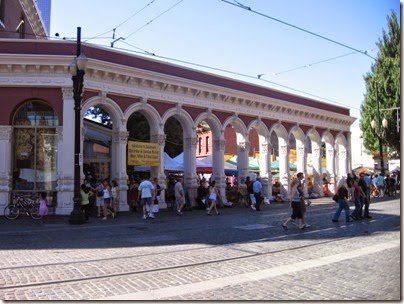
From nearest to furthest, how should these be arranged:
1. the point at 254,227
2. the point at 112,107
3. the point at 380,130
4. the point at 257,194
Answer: the point at 254,227
the point at 112,107
the point at 257,194
the point at 380,130

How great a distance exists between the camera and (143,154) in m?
21.7

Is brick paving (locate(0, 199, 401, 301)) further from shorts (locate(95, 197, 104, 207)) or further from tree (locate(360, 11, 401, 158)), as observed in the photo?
tree (locate(360, 11, 401, 158))

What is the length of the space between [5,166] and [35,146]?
1.44 meters

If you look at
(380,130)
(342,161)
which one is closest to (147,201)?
(380,130)

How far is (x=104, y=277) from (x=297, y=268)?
333 cm

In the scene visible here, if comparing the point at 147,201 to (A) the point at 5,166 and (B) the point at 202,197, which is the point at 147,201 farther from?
(A) the point at 5,166

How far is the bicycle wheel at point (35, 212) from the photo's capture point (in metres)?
17.3

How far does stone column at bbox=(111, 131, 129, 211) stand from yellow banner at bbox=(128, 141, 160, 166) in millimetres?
390

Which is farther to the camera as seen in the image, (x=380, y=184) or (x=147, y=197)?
(x=380, y=184)

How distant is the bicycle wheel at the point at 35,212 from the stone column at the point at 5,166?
1366 millimetres

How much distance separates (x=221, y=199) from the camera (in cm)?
2402

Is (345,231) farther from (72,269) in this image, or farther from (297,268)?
(72,269)

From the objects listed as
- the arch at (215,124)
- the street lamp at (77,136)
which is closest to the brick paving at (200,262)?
the street lamp at (77,136)

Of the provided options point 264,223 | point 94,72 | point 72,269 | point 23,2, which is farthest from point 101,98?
point 72,269
